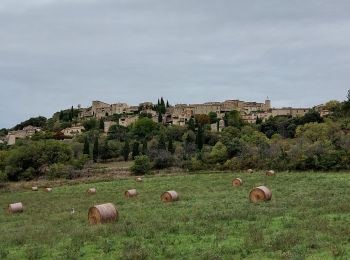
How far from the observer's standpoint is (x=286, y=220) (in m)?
14.4

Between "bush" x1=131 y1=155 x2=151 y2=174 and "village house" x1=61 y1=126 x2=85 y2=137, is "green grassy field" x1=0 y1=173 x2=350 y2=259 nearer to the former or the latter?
"bush" x1=131 y1=155 x2=151 y2=174

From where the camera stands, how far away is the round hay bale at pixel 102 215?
53.9 feet

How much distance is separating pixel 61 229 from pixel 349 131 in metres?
66.8

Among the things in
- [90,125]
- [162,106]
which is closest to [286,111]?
[162,106]

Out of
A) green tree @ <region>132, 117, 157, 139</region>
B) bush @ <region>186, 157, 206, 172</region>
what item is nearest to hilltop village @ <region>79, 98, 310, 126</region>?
green tree @ <region>132, 117, 157, 139</region>

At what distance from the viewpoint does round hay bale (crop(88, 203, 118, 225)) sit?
16.4m

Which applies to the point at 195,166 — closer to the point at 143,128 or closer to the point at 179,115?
the point at 143,128

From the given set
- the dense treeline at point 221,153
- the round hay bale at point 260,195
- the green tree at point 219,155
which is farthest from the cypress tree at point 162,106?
the round hay bale at point 260,195

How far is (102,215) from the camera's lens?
647 inches

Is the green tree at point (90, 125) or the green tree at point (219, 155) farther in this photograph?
the green tree at point (90, 125)

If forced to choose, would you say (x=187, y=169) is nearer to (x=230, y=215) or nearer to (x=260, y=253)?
(x=230, y=215)

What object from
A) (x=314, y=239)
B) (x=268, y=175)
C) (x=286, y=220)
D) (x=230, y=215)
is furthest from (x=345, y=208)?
(x=268, y=175)

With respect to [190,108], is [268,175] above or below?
below

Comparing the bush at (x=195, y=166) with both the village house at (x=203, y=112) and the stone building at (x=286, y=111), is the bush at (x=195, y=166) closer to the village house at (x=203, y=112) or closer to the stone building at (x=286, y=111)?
the village house at (x=203, y=112)
